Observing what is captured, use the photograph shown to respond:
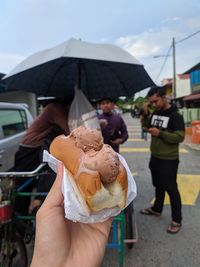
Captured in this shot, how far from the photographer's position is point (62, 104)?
328 cm

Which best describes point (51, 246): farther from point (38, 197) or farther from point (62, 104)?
point (62, 104)

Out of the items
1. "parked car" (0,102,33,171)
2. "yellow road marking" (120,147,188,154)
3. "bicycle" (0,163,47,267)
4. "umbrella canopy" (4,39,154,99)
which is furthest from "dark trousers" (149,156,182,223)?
"yellow road marking" (120,147,188,154)

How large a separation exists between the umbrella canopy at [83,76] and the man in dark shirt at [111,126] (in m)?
0.29

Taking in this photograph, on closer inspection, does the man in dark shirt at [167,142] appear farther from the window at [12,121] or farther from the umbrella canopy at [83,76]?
the window at [12,121]

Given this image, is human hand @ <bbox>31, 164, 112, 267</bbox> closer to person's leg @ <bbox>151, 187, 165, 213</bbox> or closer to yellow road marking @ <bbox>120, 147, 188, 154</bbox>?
person's leg @ <bbox>151, 187, 165, 213</bbox>

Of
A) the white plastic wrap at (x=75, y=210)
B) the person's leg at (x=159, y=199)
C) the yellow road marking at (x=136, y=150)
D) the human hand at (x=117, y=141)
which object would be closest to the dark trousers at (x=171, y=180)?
the person's leg at (x=159, y=199)

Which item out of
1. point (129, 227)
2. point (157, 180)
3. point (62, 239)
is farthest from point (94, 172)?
point (157, 180)

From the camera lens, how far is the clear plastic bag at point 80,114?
3.04 metres

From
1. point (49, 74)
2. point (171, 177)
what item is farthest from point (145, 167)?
point (49, 74)

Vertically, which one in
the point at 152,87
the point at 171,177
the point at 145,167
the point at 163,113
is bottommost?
the point at 145,167

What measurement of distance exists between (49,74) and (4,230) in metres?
1.95

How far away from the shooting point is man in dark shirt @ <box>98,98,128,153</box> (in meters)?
4.62

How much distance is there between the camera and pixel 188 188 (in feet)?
19.7

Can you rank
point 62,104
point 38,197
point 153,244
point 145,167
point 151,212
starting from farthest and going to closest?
point 145,167
point 151,212
point 153,244
point 62,104
point 38,197
